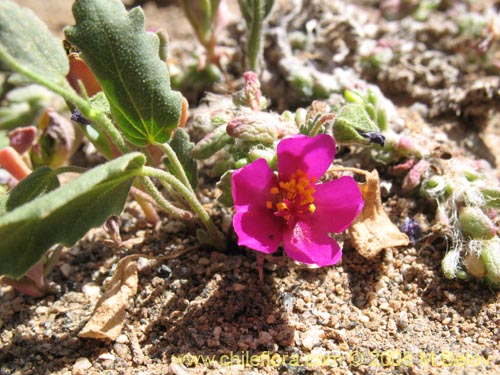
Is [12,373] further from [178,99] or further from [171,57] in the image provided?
[171,57]

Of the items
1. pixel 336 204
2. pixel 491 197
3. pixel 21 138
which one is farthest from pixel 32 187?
pixel 491 197

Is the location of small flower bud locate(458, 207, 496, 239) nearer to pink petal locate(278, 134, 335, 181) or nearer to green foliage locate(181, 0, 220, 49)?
pink petal locate(278, 134, 335, 181)

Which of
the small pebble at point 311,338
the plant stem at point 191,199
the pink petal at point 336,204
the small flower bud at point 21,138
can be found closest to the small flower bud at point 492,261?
the pink petal at point 336,204

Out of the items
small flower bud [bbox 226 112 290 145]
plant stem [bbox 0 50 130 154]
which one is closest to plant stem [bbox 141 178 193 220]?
plant stem [bbox 0 50 130 154]

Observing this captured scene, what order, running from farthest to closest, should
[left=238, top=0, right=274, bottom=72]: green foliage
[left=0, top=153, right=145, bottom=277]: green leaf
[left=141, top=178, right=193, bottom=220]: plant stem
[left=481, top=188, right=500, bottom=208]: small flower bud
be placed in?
[left=238, top=0, right=274, bottom=72]: green foliage → [left=481, top=188, right=500, bottom=208]: small flower bud → [left=141, top=178, right=193, bottom=220]: plant stem → [left=0, top=153, right=145, bottom=277]: green leaf

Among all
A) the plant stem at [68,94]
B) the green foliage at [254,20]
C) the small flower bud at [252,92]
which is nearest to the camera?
the plant stem at [68,94]

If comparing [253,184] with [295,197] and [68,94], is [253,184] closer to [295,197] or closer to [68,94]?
[295,197]

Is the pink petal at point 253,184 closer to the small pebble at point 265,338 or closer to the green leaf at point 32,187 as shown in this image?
the small pebble at point 265,338
